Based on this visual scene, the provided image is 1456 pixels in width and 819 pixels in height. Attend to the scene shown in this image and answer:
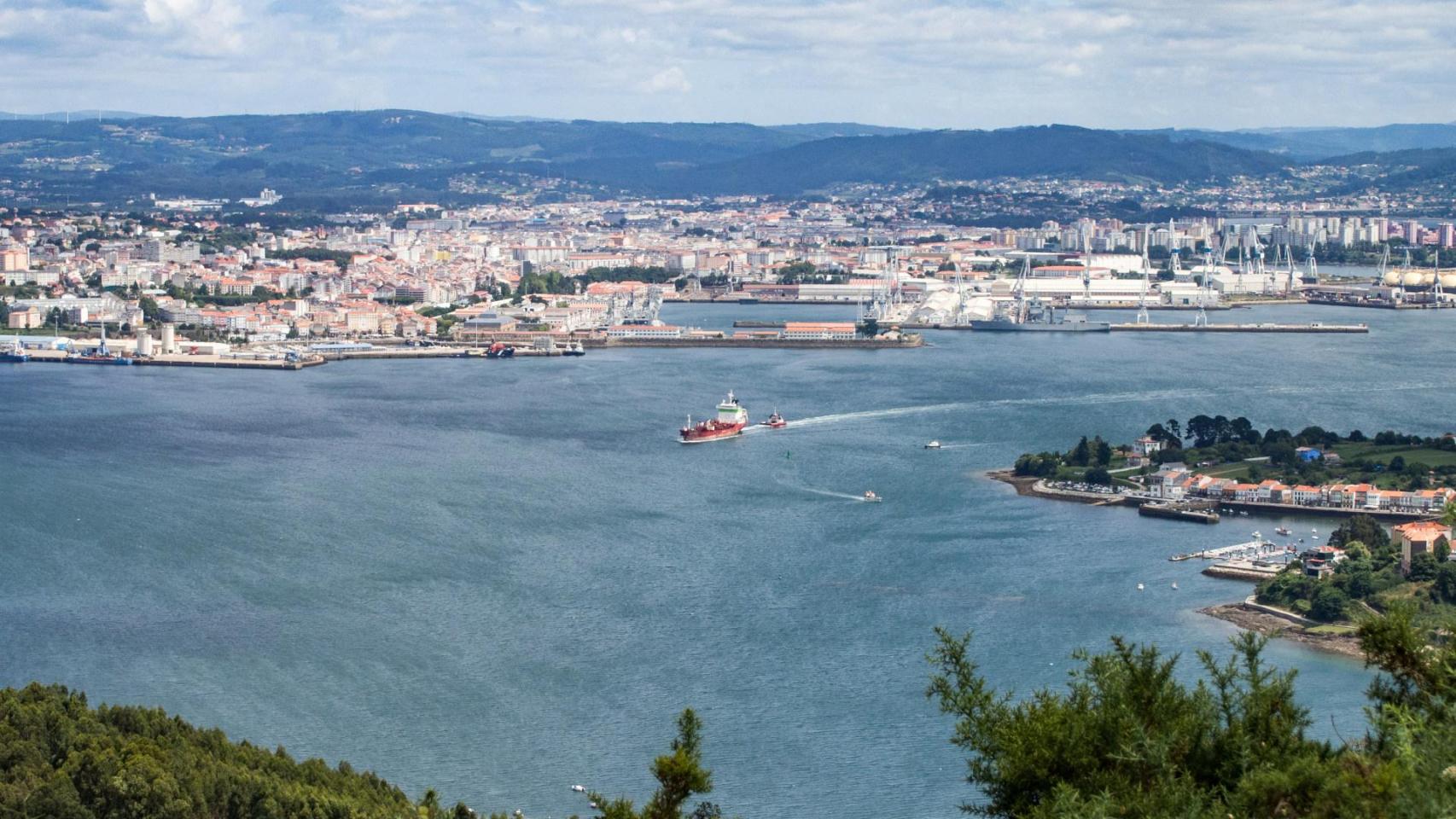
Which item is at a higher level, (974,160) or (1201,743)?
(974,160)

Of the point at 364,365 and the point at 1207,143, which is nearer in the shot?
the point at 364,365

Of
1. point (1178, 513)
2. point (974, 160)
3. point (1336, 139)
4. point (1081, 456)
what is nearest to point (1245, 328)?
point (1081, 456)

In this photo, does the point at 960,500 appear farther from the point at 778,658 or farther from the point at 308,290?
the point at 308,290

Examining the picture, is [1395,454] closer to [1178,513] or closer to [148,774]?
[1178,513]

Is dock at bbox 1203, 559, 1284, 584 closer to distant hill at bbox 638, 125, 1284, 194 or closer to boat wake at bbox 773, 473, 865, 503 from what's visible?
boat wake at bbox 773, 473, 865, 503

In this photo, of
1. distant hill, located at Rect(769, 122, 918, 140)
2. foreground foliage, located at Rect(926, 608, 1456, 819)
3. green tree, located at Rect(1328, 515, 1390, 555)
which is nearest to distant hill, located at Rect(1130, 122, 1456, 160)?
distant hill, located at Rect(769, 122, 918, 140)

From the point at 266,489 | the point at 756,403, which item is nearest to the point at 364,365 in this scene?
the point at 756,403
